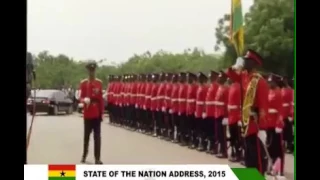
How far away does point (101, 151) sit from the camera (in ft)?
27.5

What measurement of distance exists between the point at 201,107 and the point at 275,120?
91cm

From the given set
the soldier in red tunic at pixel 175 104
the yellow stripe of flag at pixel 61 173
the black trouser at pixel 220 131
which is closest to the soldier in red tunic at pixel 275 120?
the black trouser at pixel 220 131

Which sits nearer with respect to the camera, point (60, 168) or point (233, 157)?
point (60, 168)

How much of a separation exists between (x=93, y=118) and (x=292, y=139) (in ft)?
5.92

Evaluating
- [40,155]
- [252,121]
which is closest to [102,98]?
[40,155]

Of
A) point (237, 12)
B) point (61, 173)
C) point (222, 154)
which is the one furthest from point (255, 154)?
point (61, 173)

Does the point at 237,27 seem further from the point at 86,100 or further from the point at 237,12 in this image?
the point at 86,100

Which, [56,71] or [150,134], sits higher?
[56,71]

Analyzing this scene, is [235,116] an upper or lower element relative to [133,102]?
lower

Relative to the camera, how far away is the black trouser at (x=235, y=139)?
8328mm

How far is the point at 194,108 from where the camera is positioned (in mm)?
9055

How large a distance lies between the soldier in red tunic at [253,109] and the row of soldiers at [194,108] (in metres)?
0.09

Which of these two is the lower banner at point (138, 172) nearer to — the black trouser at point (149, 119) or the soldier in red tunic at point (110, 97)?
the soldier in red tunic at point (110, 97)
